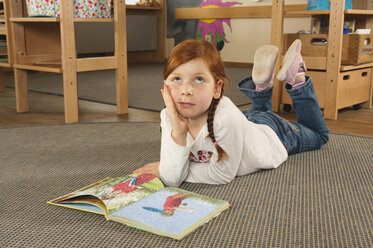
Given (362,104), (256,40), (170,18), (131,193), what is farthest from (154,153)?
(170,18)

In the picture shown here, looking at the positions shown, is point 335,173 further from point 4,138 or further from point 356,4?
point 356,4

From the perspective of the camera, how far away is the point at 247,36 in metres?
4.93

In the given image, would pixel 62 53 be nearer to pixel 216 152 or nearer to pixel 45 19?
pixel 45 19

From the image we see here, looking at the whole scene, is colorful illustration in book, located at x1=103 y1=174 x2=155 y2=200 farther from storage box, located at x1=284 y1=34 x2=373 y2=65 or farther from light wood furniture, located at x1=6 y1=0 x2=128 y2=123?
storage box, located at x1=284 y1=34 x2=373 y2=65

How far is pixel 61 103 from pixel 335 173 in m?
A: 1.85

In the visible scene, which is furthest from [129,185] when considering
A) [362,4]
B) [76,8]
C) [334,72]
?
[362,4]

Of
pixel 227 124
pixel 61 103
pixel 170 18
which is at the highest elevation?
pixel 170 18

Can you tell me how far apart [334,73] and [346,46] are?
0.20 meters

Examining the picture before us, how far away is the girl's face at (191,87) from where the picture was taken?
1.11m

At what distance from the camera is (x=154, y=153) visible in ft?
5.20

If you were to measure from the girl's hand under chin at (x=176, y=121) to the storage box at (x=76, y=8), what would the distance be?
46.5 inches

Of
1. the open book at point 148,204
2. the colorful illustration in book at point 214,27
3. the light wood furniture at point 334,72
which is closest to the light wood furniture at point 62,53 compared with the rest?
the light wood furniture at point 334,72

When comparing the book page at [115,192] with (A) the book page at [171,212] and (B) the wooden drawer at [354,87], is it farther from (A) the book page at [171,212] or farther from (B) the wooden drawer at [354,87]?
(B) the wooden drawer at [354,87]

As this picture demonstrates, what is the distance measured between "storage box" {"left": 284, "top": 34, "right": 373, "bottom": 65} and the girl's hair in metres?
1.27
